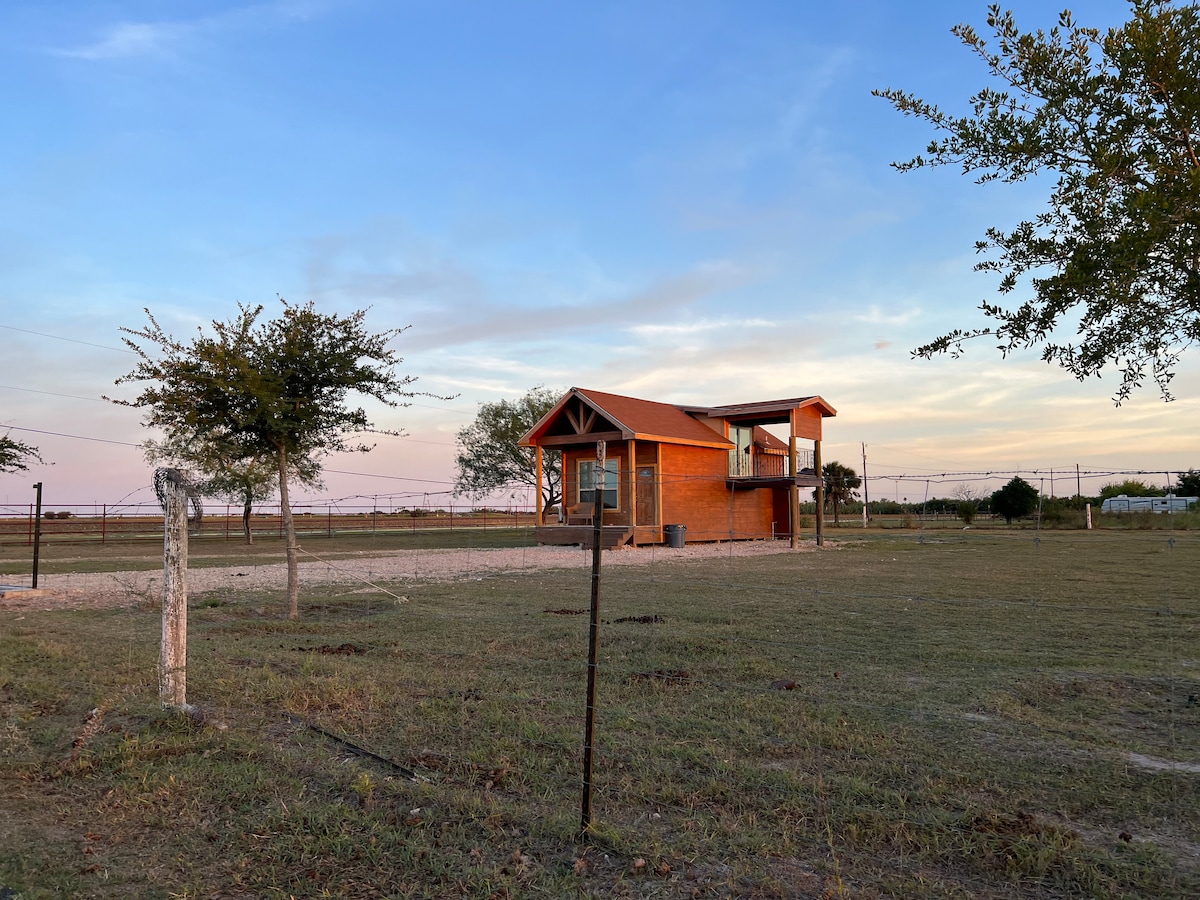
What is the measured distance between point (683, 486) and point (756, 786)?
24.2 m

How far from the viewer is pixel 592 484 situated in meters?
28.2

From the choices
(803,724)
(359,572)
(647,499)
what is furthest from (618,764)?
(647,499)

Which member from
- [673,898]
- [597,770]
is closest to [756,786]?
[597,770]

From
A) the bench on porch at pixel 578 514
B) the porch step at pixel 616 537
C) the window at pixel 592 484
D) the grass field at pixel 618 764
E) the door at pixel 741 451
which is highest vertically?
the door at pixel 741 451

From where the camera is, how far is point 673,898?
129 inches

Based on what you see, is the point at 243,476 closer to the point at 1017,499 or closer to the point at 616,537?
the point at 616,537

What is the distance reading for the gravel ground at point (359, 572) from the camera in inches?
548

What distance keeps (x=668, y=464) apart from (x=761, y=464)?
6.97m

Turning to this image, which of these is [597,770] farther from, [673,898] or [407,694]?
[407,694]

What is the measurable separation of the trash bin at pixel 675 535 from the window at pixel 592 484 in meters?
1.97

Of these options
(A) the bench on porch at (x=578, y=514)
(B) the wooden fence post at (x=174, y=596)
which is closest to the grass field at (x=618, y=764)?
(B) the wooden fence post at (x=174, y=596)

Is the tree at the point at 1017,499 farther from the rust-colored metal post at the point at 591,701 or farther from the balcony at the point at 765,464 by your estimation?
the rust-colored metal post at the point at 591,701

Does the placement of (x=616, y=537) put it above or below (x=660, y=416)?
below

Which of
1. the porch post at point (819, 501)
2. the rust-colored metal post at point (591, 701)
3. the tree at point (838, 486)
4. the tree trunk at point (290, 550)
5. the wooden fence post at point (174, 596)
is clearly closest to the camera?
the rust-colored metal post at point (591, 701)
